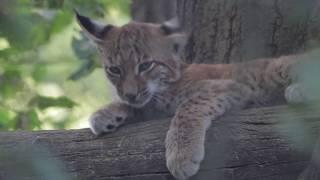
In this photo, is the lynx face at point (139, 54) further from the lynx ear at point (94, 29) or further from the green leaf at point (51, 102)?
the green leaf at point (51, 102)

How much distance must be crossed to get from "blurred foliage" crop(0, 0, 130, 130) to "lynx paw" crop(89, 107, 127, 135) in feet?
0.94

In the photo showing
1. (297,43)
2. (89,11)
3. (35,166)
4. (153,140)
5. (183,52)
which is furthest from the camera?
(89,11)

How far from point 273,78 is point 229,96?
0.28 metres

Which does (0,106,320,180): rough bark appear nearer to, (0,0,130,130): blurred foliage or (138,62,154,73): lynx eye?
(0,0,130,130): blurred foliage

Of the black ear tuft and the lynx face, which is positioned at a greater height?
the black ear tuft

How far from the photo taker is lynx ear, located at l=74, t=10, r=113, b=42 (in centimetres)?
300

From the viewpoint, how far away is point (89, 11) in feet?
12.2

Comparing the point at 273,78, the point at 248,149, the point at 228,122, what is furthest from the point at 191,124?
the point at 273,78

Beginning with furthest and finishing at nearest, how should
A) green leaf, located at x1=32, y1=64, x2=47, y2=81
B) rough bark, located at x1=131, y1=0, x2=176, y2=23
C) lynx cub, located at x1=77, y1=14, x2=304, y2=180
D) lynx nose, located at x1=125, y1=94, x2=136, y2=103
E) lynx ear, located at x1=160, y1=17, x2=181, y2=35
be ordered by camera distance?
1. rough bark, located at x1=131, y1=0, x2=176, y2=23
2. green leaf, located at x1=32, y1=64, x2=47, y2=81
3. lynx ear, located at x1=160, y1=17, x2=181, y2=35
4. lynx nose, located at x1=125, y1=94, x2=136, y2=103
5. lynx cub, located at x1=77, y1=14, x2=304, y2=180

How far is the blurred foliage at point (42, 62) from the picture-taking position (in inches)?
31.6

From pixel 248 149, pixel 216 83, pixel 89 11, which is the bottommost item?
pixel 248 149

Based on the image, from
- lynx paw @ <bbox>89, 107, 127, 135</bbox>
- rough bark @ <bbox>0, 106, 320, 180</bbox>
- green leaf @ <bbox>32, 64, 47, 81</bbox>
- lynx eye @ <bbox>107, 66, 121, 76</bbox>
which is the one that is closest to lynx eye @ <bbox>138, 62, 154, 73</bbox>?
lynx eye @ <bbox>107, 66, 121, 76</bbox>

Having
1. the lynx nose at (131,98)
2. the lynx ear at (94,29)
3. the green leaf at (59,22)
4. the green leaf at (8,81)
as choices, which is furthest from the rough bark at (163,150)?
the lynx ear at (94,29)

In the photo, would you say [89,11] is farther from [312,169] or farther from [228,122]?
[312,169]
